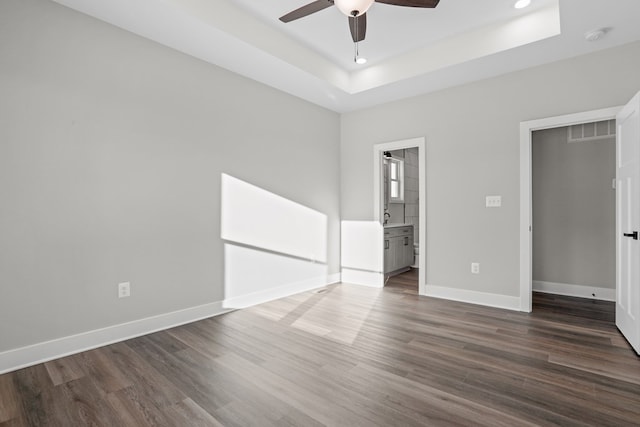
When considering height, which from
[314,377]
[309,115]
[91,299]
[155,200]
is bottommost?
[314,377]

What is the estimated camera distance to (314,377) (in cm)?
226

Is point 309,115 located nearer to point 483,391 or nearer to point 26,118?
point 26,118

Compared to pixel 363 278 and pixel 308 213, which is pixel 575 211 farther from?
pixel 308 213

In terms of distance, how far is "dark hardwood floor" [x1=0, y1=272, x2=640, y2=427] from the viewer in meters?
1.84

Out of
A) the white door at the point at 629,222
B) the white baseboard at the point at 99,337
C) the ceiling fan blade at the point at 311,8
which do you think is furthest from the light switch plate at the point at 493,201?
the white baseboard at the point at 99,337

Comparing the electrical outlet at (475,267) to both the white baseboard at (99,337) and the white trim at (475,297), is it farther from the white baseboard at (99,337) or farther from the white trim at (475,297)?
the white baseboard at (99,337)

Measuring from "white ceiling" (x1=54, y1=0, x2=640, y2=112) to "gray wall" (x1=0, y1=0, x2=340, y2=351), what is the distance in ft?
1.08

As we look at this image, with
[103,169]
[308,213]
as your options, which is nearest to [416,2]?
[103,169]

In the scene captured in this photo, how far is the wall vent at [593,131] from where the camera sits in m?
4.10

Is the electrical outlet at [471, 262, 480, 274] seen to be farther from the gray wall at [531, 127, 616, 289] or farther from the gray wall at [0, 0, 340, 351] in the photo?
the gray wall at [0, 0, 340, 351]

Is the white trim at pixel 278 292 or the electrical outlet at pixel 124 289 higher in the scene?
the electrical outlet at pixel 124 289

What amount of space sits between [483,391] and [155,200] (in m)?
3.09

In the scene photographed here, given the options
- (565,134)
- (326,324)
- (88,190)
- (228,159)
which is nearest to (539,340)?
(326,324)

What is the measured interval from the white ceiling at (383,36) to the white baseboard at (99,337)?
8.72 ft
